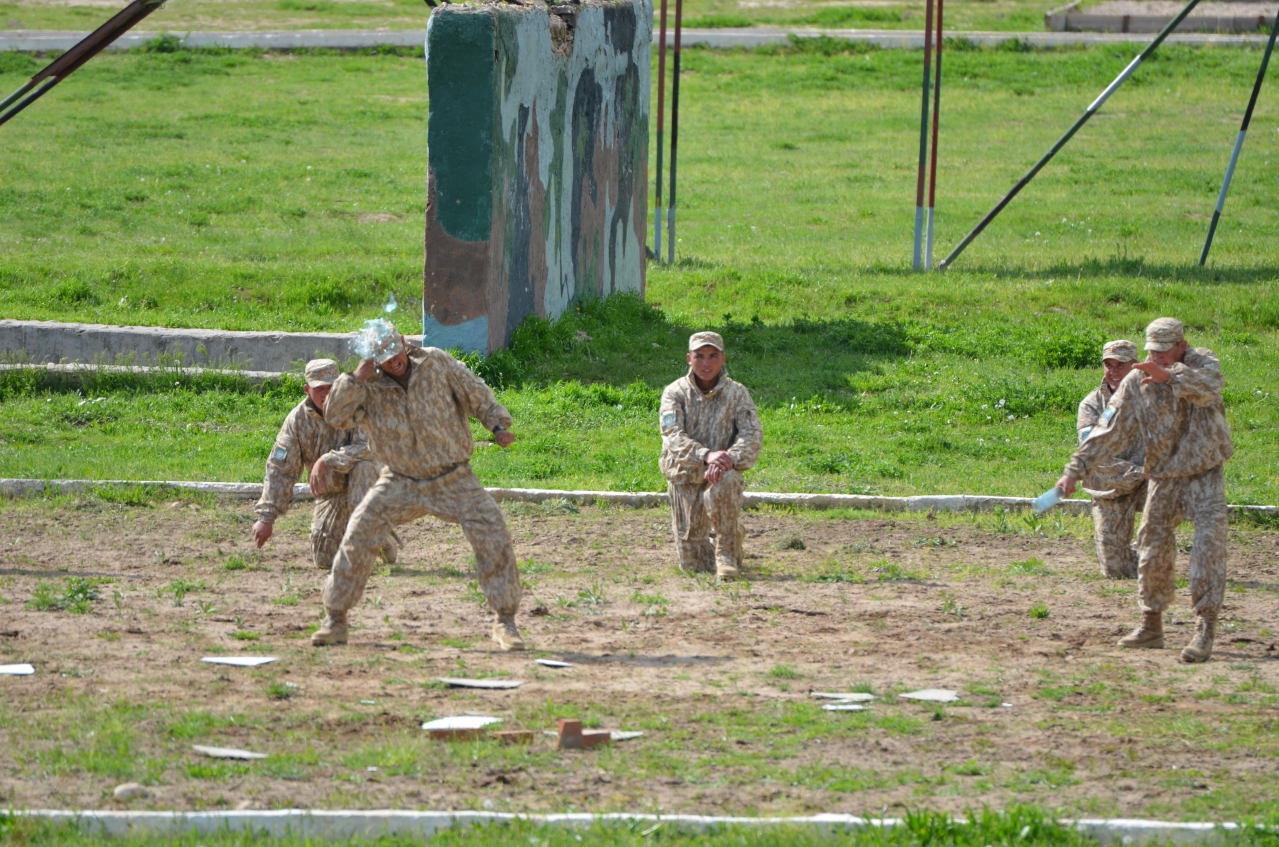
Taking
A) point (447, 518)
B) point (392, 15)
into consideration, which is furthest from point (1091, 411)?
point (392, 15)

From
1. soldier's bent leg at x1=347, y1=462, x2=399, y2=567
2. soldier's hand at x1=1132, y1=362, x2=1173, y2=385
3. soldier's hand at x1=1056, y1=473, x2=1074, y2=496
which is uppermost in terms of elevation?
soldier's hand at x1=1132, y1=362, x2=1173, y2=385

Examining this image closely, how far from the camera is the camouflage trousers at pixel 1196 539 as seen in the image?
793 cm

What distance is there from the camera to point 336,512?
9898 millimetres

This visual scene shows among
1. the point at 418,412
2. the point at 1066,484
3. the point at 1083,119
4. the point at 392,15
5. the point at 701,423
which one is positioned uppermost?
the point at 392,15

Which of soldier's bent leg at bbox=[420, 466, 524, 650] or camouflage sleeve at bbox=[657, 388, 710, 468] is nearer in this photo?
soldier's bent leg at bbox=[420, 466, 524, 650]

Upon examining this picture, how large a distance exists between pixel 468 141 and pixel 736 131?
51.8 ft

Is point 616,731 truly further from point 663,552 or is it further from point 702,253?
point 702,253

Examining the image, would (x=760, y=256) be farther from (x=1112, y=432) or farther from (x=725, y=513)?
(x=1112, y=432)

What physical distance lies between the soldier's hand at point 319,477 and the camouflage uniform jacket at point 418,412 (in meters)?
0.99

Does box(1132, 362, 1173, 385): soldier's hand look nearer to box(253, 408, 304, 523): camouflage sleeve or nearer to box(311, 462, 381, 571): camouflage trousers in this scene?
box(311, 462, 381, 571): camouflage trousers

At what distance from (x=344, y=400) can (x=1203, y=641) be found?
14.6ft

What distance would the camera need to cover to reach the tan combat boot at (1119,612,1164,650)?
8.22 meters

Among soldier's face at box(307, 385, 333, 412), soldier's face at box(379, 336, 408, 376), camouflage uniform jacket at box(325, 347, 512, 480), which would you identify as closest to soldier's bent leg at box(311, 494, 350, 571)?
soldier's face at box(307, 385, 333, 412)

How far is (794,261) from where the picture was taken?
20.2 meters
